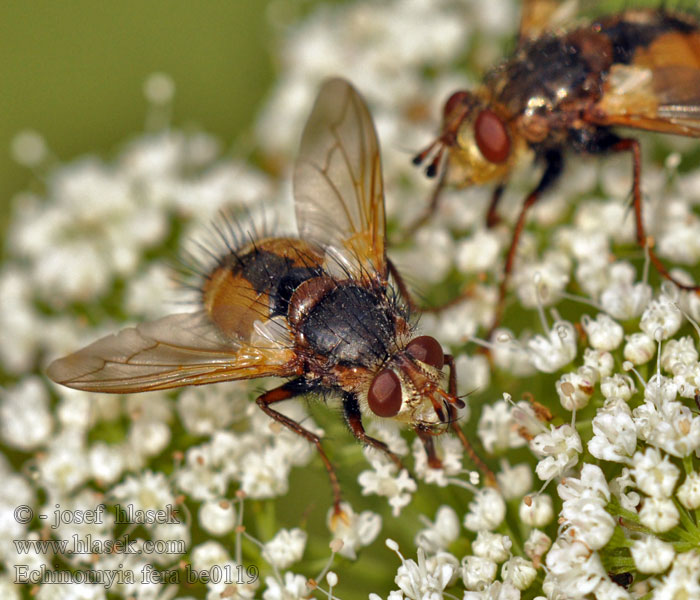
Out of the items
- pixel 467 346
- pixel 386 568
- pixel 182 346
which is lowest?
pixel 386 568

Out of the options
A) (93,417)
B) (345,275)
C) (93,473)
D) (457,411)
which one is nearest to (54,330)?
(93,417)

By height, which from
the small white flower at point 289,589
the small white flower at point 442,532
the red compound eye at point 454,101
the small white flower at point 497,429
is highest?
the red compound eye at point 454,101

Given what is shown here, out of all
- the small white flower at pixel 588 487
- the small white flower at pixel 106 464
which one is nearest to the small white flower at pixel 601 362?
the small white flower at pixel 588 487

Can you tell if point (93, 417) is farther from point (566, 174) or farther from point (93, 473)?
point (566, 174)

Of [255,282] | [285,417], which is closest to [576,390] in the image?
[285,417]

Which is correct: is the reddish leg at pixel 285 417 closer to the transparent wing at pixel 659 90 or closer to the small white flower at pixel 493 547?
the small white flower at pixel 493 547

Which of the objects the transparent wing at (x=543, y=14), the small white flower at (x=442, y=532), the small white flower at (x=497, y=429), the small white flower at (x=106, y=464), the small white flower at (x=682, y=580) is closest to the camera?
the small white flower at (x=682, y=580)

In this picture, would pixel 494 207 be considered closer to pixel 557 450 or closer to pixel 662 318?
pixel 662 318
